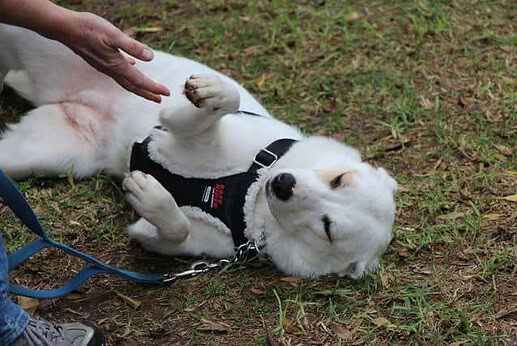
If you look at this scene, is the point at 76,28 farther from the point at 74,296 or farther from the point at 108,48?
the point at 74,296

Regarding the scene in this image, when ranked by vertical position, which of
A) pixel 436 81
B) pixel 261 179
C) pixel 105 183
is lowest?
pixel 436 81

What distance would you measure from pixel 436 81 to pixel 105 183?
2.10 m

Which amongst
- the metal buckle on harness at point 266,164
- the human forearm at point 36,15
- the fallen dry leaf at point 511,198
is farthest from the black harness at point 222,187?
the fallen dry leaf at point 511,198

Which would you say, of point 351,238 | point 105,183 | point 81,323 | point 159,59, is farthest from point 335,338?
point 159,59

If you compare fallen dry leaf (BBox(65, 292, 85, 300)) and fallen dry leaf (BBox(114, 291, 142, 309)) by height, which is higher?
fallen dry leaf (BBox(65, 292, 85, 300))

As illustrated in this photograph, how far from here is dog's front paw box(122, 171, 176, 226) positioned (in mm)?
2994

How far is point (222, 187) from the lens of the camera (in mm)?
3254

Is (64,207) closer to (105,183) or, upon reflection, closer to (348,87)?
(105,183)

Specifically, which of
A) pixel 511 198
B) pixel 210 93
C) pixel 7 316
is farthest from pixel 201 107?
pixel 511 198

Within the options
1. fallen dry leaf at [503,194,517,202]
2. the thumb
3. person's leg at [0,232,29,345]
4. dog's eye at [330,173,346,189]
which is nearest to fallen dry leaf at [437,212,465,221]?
fallen dry leaf at [503,194,517,202]

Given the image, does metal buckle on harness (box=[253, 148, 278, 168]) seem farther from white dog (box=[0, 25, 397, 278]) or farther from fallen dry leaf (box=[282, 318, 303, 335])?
fallen dry leaf (box=[282, 318, 303, 335])

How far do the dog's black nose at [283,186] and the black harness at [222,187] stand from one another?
0.22 meters

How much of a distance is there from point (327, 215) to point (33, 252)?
43.2 inches

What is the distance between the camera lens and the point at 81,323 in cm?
275
